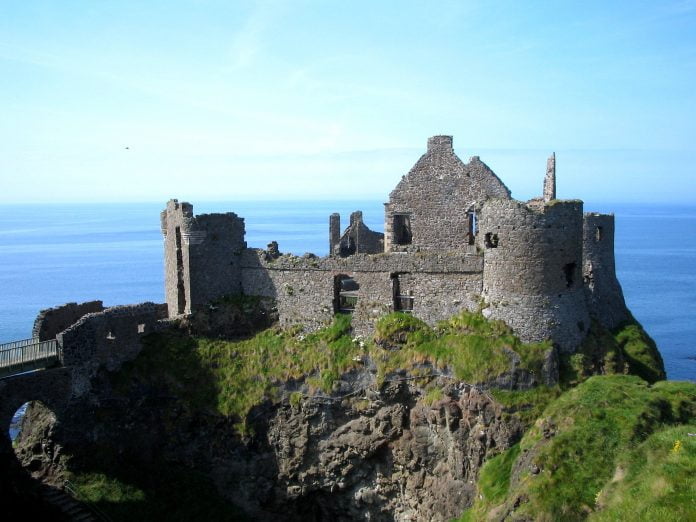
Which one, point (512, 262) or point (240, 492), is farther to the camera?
point (240, 492)

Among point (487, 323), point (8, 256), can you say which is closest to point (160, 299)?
point (487, 323)

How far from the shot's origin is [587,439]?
19.2 metres

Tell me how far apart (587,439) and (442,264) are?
9.89m

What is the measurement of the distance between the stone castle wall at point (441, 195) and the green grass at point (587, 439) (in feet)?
34.2

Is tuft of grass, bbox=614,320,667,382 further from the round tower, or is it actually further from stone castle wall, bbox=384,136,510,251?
stone castle wall, bbox=384,136,510,251

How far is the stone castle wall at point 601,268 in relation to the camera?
29.7 m

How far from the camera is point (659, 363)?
29.1 m

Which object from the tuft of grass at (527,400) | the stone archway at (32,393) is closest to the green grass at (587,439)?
the tuft of grass at (527,400)

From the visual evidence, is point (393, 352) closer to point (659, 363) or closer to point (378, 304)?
point (378, 304)

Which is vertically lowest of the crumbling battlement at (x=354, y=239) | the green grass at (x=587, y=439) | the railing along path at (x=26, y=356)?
the green grass at (x=587, y=439)

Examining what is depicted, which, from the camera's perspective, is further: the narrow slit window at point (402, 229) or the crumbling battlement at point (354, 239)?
the crumbling battlement at point (354, 239)

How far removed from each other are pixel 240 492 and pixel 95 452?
19.8ft

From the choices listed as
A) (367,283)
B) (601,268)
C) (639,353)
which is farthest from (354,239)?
(639,353)

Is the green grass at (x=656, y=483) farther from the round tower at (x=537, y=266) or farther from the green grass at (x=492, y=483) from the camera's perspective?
the round tower at (x=537, y=266)
